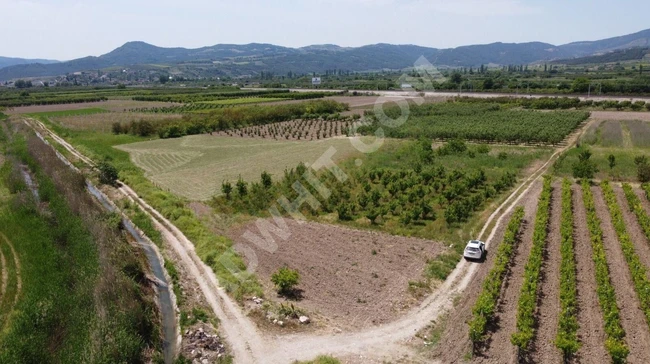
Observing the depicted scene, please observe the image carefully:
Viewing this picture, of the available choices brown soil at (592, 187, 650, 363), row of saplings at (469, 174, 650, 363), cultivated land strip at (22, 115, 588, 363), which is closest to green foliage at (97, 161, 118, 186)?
cultivated land strip at (22, 115, 588, 363)

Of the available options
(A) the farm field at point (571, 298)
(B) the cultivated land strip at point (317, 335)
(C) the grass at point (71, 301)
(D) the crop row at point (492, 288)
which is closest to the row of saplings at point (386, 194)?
(D) the crop row at point (492, 288)

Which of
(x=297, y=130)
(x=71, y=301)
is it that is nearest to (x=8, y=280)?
(x=71, y=301)

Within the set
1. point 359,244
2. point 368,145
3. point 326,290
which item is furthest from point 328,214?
point 368,145

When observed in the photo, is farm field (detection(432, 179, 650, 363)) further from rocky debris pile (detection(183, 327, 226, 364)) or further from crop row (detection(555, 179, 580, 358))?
rocky debris pile (detection(183, 327, 226, 364))

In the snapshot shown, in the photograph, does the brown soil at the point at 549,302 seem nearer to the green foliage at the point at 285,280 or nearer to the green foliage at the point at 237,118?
the green foliage at the point at 285,280

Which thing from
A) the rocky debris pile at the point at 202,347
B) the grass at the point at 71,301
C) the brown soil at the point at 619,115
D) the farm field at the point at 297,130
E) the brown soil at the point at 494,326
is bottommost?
the rocky debris pile at the point at 202,347
